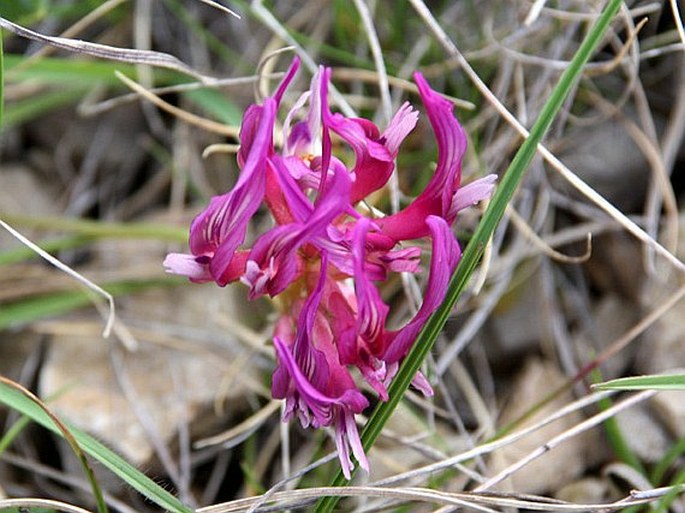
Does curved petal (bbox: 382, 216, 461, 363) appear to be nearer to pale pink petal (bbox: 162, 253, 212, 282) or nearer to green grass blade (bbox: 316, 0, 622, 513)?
green grass blade (bbox: 316, 0, 622, 513)

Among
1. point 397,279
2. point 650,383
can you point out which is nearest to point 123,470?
point 650,383

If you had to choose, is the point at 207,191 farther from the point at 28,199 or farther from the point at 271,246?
the point at 271,246

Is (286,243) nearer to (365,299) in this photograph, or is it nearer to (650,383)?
(365,299)

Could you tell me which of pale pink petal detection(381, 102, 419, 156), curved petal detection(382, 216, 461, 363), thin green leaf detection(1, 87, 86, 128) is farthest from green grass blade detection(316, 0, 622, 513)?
thin green leaf detection(1, 87, 86, 128)

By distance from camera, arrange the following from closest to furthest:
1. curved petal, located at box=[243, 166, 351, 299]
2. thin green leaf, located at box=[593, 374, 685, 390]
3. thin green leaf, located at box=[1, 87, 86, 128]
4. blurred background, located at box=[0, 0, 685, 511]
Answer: curved petal, located at box=[243, 166, 351, 299]
thin green leaf, located at box=[593, 374, 685, 390]
blurred background, located at box=[0, 0, 685, 511]
thin green leaf, located at box=[1, 87, 86, 128]

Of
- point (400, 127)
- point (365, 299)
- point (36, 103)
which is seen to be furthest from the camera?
point (36, 103)

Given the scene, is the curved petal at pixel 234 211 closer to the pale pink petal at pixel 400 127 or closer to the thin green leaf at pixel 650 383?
the pale pink petal at pixel 400 127
